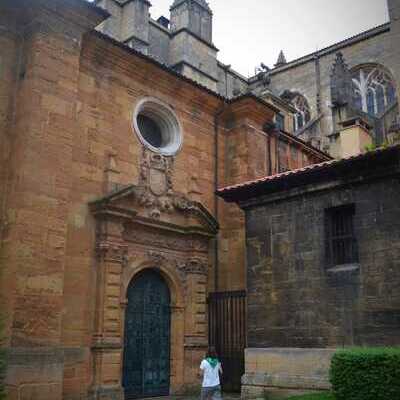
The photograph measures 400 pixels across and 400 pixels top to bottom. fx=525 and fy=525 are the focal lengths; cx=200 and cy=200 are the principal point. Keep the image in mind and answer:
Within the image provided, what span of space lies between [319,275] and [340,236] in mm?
948

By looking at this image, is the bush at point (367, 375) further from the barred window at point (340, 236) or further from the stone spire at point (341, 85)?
the stone spire at point (341, 85)

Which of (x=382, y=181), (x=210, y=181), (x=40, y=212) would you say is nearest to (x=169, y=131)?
(x=210, y=181)

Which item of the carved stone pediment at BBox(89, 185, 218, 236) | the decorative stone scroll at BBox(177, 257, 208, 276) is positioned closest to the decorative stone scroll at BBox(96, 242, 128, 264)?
the carved stone pediment at BBox(89, 185, 218, 236)

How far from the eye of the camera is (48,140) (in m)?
11.2

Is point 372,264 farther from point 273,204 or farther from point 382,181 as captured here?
point 273,204

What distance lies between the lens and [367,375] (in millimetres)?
7969

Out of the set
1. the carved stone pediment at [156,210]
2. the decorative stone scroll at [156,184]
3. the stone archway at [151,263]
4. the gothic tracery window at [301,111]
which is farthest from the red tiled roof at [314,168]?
the gothic tracery window at [301,111]

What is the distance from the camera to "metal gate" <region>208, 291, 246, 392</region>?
14.0 m

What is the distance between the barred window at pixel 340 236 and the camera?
11008mm

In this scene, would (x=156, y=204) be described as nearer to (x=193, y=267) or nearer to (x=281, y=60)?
(x=193, y=267)

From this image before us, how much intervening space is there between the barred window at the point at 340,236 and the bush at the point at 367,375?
2895mm

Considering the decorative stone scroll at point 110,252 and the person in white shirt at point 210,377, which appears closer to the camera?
the person in white shirt at point 210,377

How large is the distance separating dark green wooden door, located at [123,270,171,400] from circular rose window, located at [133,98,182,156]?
3643 millimetres

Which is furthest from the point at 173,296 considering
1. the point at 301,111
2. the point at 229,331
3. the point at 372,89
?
the point at 301,111
